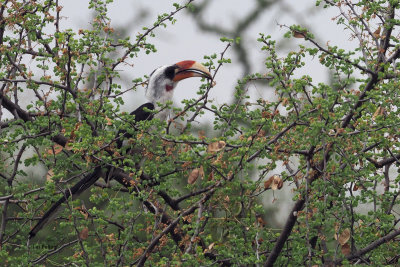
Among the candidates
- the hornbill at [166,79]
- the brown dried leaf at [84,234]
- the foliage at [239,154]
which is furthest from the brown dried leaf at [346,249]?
the hornbill at [166,79]

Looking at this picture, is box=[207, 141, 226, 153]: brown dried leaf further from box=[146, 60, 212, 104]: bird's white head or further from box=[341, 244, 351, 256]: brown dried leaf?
box=[146, 60, 212, 104]: bird's white head

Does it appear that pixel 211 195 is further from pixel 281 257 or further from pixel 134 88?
pixel 134 88

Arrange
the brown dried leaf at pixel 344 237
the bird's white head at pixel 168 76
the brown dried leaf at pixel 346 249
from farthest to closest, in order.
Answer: the bird's white head at pixel 168 76
the brown dried leaf at pixel 346 249
the brown dried leaf at pixel 344 237

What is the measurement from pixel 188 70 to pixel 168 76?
0.25 metres

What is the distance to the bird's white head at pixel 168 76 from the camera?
7.34m

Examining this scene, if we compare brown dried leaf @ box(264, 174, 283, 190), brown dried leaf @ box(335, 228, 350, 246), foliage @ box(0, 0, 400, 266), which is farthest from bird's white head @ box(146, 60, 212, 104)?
brown dried leaf @ box(335, 228, 350, 246)

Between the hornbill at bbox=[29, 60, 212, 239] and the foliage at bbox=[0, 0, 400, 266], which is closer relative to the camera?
the foliage at bbox=[0, 0, 400, 266]

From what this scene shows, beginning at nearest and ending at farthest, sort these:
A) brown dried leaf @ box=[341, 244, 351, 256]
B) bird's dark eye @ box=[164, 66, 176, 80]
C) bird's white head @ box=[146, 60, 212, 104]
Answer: brown dried leaf @ box=[341, 244, 351, 256], bird's white head @ box=[146, 60, 212, 104], bird's dark eye @ box=[164, 66, 176, 80]

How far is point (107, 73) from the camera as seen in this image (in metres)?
5.27

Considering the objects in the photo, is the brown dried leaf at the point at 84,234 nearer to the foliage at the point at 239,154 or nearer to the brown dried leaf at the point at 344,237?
the foliage at the point at 239,154

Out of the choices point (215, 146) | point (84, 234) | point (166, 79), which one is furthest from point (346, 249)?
point (166, 79)

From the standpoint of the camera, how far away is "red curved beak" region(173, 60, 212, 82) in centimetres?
754

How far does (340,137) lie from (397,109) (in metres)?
0.88

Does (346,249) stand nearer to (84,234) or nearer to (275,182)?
(275,182)
